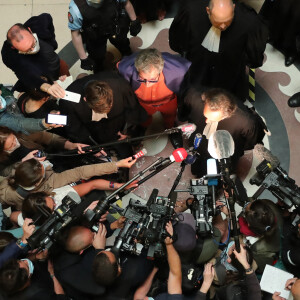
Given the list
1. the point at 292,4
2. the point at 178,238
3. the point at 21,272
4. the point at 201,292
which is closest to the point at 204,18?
the point at 292,4

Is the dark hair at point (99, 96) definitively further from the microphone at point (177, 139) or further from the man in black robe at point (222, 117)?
the microphone at point (177, 139)

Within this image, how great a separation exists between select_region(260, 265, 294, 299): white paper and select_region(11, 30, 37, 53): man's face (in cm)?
311

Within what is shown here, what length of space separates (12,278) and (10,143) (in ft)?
4.33

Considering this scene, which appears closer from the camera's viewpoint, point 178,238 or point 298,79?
point 178,238

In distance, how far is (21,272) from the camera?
288 centimetres

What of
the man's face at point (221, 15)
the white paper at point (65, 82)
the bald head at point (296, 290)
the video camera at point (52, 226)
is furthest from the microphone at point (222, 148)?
the white paper at point (65, 82)

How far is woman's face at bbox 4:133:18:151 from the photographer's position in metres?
3.48

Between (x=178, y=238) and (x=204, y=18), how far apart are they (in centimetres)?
229

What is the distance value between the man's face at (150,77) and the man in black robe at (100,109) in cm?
22

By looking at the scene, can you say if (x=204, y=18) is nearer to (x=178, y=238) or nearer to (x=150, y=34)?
(x=150, y=34)

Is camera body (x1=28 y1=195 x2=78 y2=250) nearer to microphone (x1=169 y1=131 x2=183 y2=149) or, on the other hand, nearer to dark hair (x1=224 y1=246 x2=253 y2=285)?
dark hair (x1=224 y1=246 x2=253 y2=285)

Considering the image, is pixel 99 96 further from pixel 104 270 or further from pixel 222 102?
pixel 104 270

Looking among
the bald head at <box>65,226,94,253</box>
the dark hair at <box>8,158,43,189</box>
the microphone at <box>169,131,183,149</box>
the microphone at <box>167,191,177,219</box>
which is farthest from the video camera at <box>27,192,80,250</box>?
the microphone at <box>169,131,183,149</box>

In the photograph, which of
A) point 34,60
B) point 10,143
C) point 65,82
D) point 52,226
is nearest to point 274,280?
point 52,226
